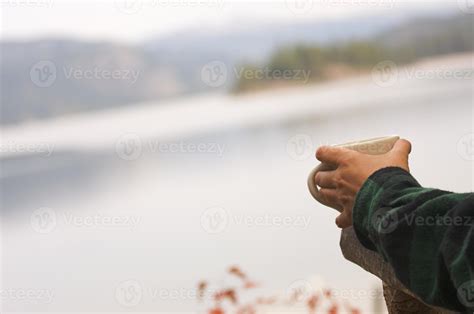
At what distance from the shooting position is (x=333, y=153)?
37.9 inches

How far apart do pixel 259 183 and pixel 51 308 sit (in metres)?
2.94

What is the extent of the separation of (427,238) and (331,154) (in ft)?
0.72

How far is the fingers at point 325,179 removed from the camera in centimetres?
95

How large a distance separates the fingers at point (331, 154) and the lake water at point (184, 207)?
2.49 metres

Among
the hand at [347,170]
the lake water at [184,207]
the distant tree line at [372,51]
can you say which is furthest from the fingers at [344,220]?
the distant tree line at [372,51]

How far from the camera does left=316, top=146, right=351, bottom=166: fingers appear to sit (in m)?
0.95

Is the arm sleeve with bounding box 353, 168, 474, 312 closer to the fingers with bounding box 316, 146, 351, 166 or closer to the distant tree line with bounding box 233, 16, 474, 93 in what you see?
the fingers with bounding box 316, 146, 351, 166

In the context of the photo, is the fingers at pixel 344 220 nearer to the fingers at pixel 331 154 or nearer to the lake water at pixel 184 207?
the fingers at pixel 331 154

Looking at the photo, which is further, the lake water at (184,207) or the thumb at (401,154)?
the lake water at (184,207)

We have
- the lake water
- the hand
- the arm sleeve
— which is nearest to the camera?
the arm sleeve

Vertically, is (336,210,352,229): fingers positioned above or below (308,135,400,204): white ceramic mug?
below

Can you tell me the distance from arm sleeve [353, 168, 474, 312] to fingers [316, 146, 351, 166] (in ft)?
0.38

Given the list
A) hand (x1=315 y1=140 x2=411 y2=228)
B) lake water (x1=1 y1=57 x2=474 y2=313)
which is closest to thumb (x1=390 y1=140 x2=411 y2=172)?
hand (x1=315 y1=140 x2=411 y2=228)

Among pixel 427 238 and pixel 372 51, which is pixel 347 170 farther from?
pixel 372 51
